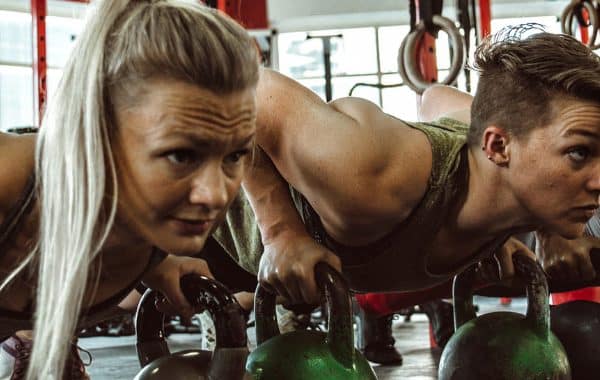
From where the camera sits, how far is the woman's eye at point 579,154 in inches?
48.0

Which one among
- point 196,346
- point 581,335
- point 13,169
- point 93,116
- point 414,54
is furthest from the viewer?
point 196,346

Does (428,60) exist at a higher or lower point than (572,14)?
lower

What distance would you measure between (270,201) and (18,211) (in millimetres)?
444

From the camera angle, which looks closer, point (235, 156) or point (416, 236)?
point (235, 156)

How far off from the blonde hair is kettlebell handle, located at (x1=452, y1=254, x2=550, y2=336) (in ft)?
1.95

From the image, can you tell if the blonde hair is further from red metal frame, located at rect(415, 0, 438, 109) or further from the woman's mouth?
red metal frame, located at rect(415, 0, 438, 109)

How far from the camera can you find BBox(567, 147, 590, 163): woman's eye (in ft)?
4.00

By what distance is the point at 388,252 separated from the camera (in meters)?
1.38

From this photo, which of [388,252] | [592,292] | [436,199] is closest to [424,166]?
[436,199]

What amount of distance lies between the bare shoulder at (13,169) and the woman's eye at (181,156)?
21cm

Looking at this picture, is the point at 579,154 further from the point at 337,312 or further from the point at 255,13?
the point at 255,13

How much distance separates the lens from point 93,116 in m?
0.86

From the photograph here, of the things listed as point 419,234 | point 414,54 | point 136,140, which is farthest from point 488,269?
point 414,54

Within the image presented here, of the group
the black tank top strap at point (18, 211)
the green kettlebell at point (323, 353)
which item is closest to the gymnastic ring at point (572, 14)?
the green kettlebell at point (323, 353)
